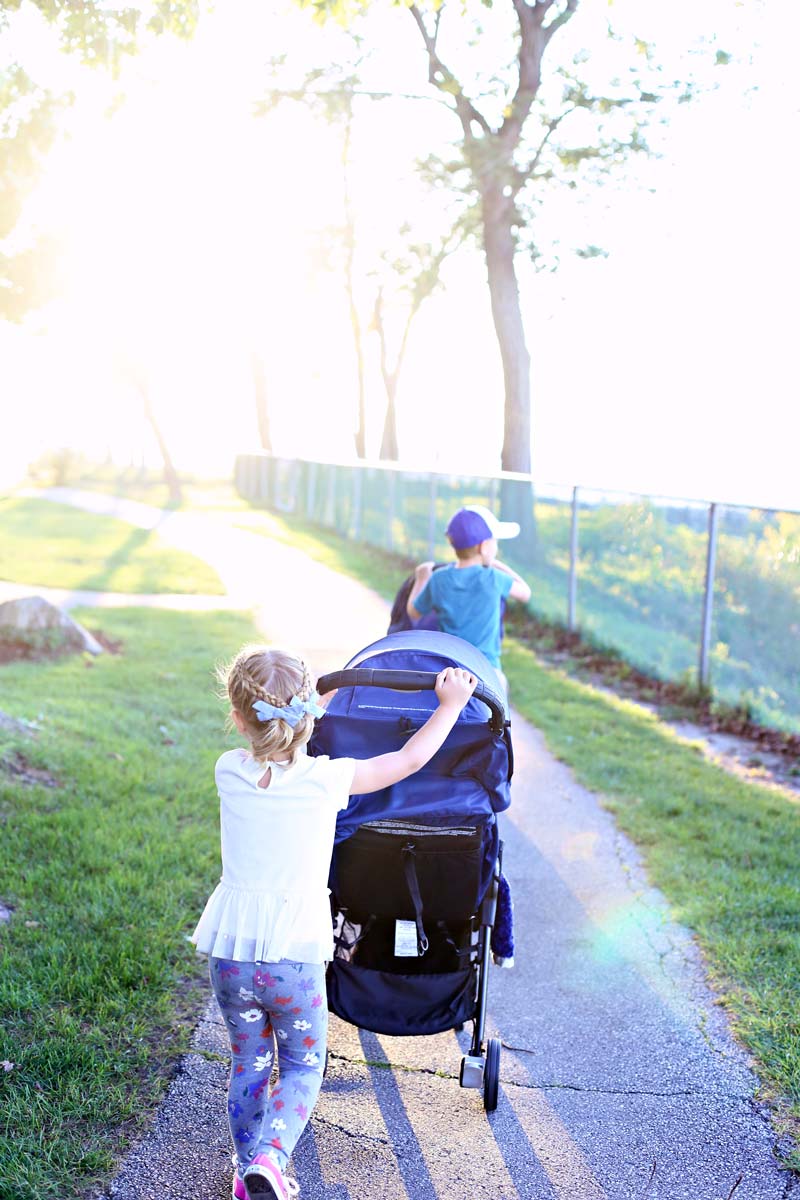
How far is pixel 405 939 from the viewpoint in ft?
11.6

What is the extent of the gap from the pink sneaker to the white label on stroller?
0.81m

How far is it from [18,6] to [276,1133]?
5.97 m

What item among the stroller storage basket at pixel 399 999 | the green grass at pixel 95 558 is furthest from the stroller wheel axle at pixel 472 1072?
the green grass at pixel 95 558

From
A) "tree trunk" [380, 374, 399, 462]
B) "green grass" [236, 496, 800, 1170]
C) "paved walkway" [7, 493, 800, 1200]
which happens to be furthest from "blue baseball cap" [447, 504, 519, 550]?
"tree trunk" [380, 374, 399, 462]

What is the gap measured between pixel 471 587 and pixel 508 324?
1278 cm

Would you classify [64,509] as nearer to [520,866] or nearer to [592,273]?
[592,273]

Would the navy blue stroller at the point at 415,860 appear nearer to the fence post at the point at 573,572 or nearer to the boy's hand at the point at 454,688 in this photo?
the boy's hand at the point at 454,688

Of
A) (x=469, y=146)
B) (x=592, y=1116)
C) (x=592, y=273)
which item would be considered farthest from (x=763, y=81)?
(x=592, y=1116)

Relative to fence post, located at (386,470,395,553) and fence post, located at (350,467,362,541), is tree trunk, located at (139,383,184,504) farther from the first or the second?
fence post, located at (386,470,395,553)

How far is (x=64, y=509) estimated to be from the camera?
1053 inches

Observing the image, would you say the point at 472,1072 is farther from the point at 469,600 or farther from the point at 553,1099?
the point at 469,600

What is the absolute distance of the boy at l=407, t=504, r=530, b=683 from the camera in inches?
220

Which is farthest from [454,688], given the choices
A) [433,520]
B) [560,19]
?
[560,19]

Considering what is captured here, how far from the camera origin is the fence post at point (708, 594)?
8.97 meters
